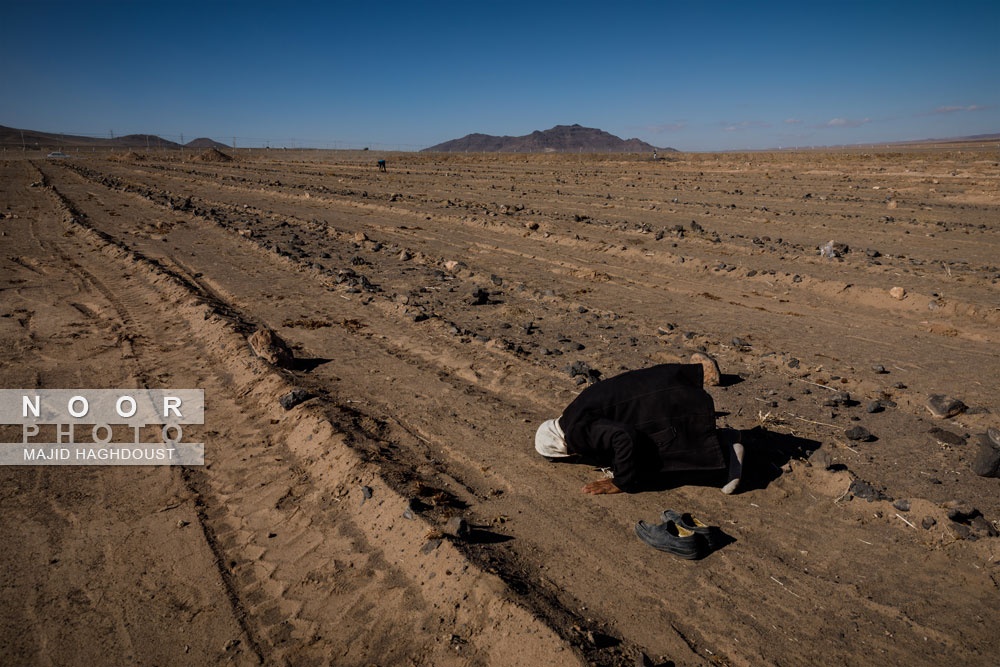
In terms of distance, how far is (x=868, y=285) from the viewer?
1022 centimetres

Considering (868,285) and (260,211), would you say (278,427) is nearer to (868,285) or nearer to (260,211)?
(868,285)

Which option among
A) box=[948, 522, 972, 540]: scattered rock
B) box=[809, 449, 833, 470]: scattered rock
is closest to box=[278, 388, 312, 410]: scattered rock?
box=[809, 449, 833, 470]: scattered rock

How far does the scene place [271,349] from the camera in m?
6.82

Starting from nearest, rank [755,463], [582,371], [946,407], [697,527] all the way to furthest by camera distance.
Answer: [697,527] → [755,463] → [946,407] → [582,371]

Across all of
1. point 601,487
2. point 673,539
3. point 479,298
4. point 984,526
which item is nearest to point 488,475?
point 601,487

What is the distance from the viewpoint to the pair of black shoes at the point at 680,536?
386 centimetres

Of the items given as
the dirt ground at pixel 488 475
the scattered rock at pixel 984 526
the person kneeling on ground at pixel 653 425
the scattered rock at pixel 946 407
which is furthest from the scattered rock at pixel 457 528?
the scattered rock at pixel 946 407

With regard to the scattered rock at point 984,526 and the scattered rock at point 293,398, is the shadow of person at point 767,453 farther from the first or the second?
the scattered rock at point 293,398

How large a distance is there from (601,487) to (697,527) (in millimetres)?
783

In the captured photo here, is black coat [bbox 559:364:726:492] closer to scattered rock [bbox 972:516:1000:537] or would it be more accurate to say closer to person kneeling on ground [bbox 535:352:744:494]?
person kneeling on ground [bbox 535:352:744:494]

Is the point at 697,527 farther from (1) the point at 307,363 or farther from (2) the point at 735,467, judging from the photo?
(1) the point at 307,363

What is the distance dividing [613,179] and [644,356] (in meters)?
28.6

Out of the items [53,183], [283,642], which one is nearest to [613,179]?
[53,183]

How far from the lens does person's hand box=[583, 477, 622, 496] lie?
457cm
